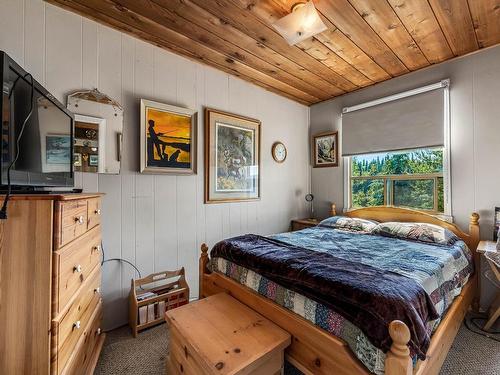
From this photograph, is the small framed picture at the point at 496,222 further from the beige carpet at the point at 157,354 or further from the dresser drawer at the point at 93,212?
the dresser drawer at the point at 93,212

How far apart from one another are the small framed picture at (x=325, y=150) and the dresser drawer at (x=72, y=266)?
3133 millimetres

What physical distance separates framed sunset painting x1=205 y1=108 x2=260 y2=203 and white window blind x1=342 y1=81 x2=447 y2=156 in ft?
4.46

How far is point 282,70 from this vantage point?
2.80m

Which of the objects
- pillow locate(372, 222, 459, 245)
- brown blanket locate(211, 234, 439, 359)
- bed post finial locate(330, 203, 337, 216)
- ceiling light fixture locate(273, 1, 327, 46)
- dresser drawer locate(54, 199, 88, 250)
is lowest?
brown blanket locate(211, 234, 439, 359)

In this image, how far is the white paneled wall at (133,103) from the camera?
70.3 inches

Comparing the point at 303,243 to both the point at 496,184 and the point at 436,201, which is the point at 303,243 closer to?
the point at 436,201

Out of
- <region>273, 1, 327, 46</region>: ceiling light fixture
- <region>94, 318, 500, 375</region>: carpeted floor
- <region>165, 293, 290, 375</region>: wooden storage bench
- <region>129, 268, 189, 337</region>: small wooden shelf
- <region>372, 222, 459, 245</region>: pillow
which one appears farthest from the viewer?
<region>372, 222, 459, 245</region>: pillow

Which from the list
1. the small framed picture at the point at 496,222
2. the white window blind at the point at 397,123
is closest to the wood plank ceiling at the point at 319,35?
the white window blind at the point at 397,123

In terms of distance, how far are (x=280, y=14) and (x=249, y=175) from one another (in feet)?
5.76

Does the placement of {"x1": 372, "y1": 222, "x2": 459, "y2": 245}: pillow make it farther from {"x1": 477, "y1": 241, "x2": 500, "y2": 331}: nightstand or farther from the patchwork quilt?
{"x1": 477, "y1": 241, "x2": 500, "y2": 331}: nightstand

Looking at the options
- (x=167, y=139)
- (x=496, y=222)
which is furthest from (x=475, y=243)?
(x=167, y=139)

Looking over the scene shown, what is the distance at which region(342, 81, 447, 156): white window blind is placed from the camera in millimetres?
2648

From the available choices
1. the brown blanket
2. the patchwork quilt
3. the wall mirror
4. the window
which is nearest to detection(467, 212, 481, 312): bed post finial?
the patchwork quilt

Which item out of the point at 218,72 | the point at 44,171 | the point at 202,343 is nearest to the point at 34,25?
the point at 44,171
